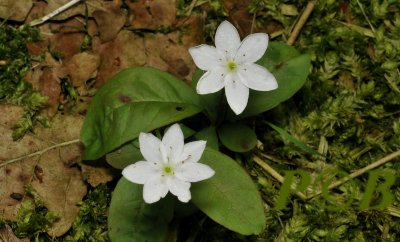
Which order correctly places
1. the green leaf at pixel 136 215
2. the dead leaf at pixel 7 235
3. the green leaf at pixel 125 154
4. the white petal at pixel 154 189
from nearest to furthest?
the white petal at pixel 154 189, the green leaf at pixel 136 215, the green leaf at pixel 125 154, the dead leaf at pixel 7 235

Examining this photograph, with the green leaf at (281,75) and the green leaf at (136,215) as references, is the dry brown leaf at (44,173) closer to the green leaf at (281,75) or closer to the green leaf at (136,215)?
the green leaf at (136,215)

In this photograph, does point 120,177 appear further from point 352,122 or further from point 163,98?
point 352,122

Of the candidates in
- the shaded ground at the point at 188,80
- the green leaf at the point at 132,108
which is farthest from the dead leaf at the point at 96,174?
the green leaf at the point at 132,108

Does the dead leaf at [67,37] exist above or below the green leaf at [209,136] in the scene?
above

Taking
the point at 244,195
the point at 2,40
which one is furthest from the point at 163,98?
the point at 2,40

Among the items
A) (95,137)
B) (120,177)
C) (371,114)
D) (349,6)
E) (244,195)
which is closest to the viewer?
(244,195)

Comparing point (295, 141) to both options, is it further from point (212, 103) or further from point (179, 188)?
point (179, 188)

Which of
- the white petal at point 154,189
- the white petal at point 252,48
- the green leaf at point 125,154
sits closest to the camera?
the white petal at point 154,189
